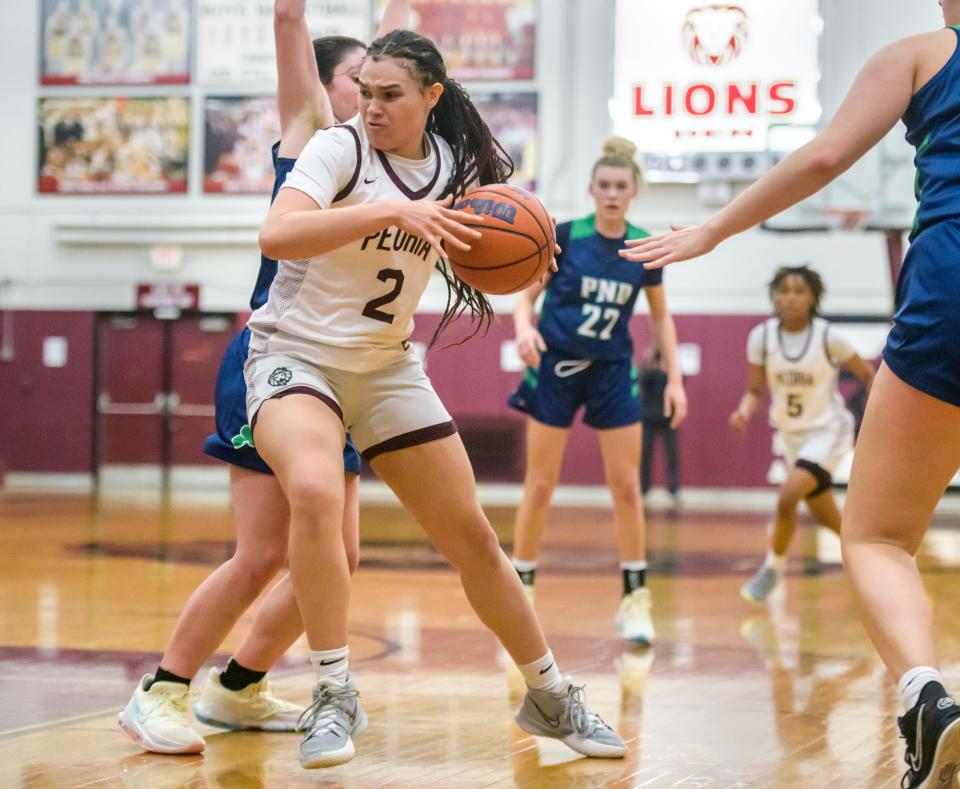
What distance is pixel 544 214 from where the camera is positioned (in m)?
3.53

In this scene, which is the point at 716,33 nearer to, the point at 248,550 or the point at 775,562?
the point at 775,562

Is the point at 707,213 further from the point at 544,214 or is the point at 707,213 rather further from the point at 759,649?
the point at 544,214

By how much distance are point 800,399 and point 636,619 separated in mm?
2299

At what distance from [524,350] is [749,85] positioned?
38.6 feet

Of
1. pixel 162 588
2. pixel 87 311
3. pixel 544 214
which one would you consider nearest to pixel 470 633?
pixel 162 588

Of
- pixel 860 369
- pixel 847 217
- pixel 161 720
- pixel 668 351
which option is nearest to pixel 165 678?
pixel 161 720

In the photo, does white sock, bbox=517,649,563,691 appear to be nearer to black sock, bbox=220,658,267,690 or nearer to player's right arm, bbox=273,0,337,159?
black sock, bbox=220,658,267,690

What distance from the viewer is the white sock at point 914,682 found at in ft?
9.30

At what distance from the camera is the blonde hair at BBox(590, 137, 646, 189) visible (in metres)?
6.12

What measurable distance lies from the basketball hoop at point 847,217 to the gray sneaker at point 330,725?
13207 mm

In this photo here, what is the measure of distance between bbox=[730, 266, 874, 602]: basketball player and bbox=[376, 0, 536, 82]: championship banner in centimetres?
1079

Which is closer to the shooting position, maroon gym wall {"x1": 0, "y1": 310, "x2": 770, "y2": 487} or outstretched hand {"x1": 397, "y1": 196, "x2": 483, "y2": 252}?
outstretched hand {"x1": 397, "y1": 196, "x2": 483, "y2": 252}

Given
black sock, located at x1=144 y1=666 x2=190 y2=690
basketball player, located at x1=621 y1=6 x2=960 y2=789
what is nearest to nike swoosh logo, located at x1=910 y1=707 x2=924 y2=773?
basketball player, located at x1=621 y1=6 x2=960 y2=789

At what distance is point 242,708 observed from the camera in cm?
399
